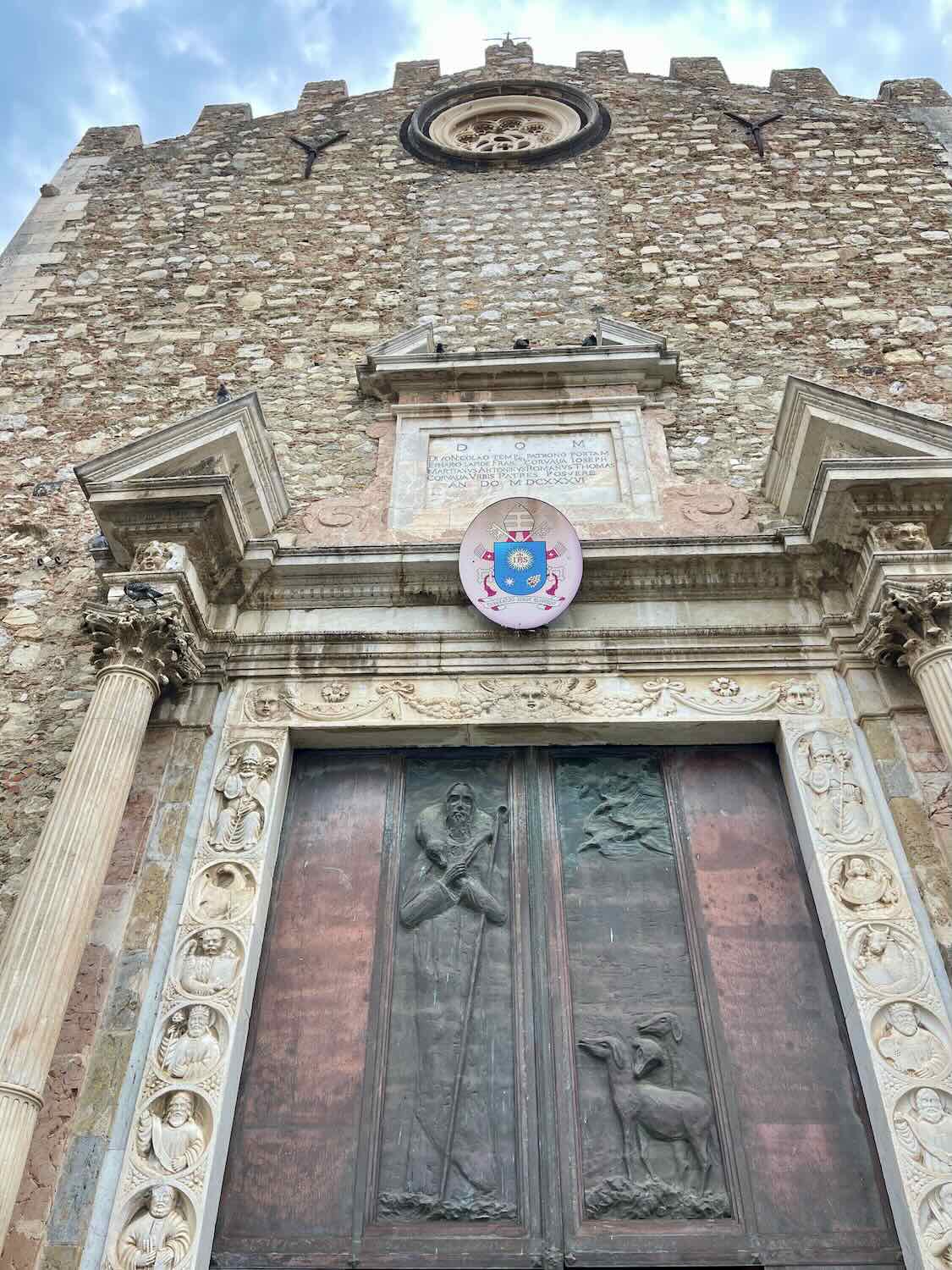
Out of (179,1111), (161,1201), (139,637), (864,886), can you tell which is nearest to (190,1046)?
(179,1111)

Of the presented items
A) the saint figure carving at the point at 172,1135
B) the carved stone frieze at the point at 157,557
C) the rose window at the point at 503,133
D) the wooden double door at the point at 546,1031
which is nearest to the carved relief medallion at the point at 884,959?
the wooden double door at the point at 546,1031

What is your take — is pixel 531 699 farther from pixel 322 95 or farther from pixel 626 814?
pixel 322 95

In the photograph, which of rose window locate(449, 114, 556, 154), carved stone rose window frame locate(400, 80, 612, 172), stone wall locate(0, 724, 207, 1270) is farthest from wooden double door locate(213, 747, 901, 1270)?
rose window locate(449, 114, 556, 154)

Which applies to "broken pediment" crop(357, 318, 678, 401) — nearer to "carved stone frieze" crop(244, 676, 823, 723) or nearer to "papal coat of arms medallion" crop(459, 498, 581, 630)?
"papal coat of arms medallion" crop(459, 498, 581, 630)

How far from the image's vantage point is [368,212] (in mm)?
8602

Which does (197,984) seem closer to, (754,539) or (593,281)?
(754,539)

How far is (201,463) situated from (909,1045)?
442 centimetres

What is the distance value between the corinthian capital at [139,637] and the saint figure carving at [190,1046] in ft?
5.05

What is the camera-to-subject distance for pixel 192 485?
5.11 m

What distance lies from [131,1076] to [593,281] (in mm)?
6357

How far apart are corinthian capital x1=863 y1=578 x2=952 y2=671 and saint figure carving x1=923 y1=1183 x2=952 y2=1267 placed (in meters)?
2.21

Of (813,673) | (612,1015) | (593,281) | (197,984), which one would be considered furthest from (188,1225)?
(593,281)

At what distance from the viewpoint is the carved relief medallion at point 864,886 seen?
430 cm

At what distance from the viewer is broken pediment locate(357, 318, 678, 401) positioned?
6.60m
